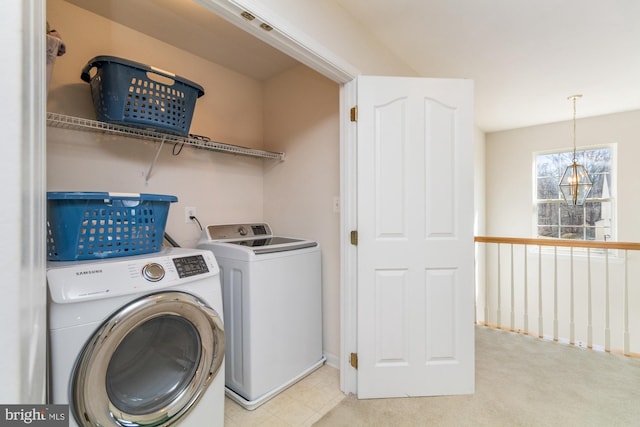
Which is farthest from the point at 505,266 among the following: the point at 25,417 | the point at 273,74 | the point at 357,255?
the point at 25,417

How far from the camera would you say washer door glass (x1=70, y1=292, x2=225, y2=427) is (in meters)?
1.02

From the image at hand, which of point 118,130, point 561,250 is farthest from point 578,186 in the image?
point 118,130

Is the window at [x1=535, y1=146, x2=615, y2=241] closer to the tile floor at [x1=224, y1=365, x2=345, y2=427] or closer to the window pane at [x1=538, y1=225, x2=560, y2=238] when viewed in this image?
the window pane at [x1=538, y1=225, x2=560, y2=238]

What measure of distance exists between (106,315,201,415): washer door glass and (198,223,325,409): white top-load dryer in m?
0.39

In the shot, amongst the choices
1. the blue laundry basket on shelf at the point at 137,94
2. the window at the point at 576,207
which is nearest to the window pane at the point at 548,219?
the window at the point at 576,207

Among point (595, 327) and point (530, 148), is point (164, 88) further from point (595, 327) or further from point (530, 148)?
point (595, 327)

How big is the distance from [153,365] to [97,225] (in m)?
0.67

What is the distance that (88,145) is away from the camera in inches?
64.3

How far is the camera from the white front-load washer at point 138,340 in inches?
38.1

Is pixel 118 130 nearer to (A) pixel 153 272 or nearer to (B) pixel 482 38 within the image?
(A) pixel 153 272

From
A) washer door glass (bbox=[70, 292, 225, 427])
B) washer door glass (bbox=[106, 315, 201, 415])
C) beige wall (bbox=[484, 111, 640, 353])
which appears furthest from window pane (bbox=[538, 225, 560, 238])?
washer door glass (bbox=[106, 315, 201, 415])

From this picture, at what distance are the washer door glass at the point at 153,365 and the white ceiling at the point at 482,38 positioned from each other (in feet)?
5.73

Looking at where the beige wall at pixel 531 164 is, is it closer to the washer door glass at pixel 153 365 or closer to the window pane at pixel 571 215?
the window pane at pixel 571 215

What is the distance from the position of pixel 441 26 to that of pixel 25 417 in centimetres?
250
